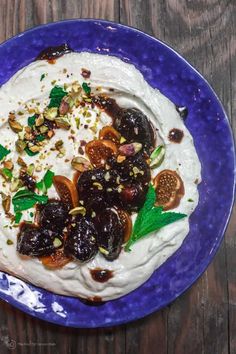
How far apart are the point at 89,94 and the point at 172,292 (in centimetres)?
107

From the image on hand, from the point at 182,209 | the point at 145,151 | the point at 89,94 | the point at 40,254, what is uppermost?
the point at 89,94

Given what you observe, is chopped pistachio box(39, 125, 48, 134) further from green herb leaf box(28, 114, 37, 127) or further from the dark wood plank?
the dark wood plank

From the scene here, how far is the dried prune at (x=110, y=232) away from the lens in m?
2.58

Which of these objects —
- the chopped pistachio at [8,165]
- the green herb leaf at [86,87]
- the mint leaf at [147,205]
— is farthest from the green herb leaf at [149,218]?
the chopped pistachio at [8,165]

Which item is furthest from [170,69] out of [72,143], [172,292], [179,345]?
[179,345]

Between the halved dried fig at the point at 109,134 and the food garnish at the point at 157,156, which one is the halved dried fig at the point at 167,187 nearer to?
the food garnish at the point at 157,156

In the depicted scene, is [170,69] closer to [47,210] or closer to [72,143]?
[72,143]

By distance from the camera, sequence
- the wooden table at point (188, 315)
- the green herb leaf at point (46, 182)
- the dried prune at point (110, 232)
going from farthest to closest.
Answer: the wooden table at point (188, 315), the green herb leaf at point (46, 182), the dried prune at point (110, 232)

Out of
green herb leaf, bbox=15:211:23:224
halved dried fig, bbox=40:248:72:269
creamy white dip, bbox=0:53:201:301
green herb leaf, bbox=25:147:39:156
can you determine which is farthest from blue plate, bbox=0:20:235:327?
green herb leaf, bbox=25:147:39:156

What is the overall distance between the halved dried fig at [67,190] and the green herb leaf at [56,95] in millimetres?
359

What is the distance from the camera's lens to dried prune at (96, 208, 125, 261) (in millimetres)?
2582

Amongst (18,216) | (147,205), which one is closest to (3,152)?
(18,216)

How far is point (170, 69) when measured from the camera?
2811mm

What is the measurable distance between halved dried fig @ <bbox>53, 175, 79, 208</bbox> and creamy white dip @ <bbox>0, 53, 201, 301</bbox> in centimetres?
3
